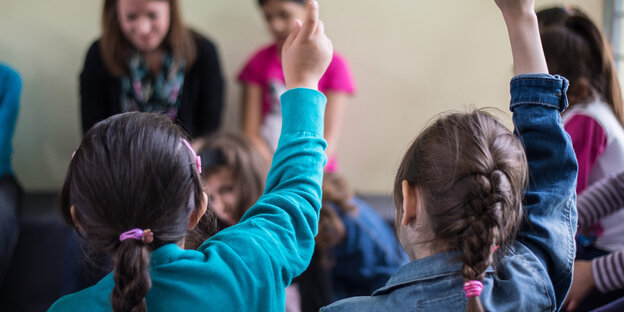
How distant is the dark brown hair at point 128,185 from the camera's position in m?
0.66

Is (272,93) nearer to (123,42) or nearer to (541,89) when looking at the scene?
(123,42)

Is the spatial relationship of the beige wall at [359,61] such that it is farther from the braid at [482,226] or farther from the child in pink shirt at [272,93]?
the braid at [482,226]

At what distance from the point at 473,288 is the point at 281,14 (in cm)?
160

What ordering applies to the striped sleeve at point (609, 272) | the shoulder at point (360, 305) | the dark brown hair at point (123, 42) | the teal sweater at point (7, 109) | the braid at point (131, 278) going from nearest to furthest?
the braid at point (131, 278) → the shoulder at point (360, 305) → the striped sleeve at point (609, 272) → the teal sweater at point (7, 109) → the dark brown hair at point (123, 42)

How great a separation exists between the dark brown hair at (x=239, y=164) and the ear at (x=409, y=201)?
0.90 meters

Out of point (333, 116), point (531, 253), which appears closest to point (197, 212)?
point (531, 253)

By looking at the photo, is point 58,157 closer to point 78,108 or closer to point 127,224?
point 78,108

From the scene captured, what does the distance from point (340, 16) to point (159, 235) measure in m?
1.76

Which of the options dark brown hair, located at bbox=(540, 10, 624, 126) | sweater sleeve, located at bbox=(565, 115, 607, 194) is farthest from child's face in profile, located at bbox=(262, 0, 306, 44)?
sweater sleeve, located at bbox=(565, 115, 607, 194)

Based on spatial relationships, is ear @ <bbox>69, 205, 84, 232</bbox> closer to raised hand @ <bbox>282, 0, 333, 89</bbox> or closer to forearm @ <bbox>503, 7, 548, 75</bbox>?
raised hand @ <bbox>282, 0, 333, 89</bbox>

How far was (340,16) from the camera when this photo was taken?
2.29 metres

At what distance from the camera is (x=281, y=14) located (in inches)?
81.8

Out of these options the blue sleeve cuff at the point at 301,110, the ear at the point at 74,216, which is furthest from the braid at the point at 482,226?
the ear at the point at 74,216

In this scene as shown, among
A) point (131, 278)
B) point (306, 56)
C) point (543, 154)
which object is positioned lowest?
point (131, 278)
